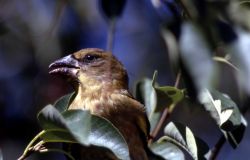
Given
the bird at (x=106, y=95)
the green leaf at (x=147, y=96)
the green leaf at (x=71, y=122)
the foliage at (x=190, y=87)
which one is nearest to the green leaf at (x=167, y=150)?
the foliage at (x=190, y=87)

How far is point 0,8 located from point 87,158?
2.53m

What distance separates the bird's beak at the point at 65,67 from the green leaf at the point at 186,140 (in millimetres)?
1340

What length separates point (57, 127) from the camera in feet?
9.37

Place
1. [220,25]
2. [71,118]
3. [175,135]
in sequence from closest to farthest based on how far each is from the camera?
[71,118], [220,25], [175,135]

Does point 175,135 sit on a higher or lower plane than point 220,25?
lower

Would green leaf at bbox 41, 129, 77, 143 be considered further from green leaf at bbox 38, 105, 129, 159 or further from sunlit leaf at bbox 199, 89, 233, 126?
sunlit leaf at bbox 199, 89, 233, 126

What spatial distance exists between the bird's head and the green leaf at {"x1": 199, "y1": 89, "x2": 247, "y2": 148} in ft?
4.84

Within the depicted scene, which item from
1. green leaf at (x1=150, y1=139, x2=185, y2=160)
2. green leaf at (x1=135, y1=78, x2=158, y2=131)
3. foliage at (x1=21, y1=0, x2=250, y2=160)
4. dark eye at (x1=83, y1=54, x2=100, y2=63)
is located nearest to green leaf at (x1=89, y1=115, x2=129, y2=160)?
foliage at (x1=21, y1=0, x2=250, y2=160)

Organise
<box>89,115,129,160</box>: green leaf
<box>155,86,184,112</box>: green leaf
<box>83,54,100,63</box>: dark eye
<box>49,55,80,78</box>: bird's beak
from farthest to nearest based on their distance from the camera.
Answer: <box>83,54,100,63</box>: dark eye → <box>49,55,80,78</box>: bird's beak → <box>155,86,184,112</box>: green leaf → <box>89,115,129,160</box>: green leaf

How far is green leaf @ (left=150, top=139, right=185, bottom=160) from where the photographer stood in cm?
A: 352

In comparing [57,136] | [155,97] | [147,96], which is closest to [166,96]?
[155,97]

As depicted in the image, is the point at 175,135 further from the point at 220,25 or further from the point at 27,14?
the point at 27,14

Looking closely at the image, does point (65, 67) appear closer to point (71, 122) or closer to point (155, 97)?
point (155, 97)

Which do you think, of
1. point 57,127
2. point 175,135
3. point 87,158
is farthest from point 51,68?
point 57,127
